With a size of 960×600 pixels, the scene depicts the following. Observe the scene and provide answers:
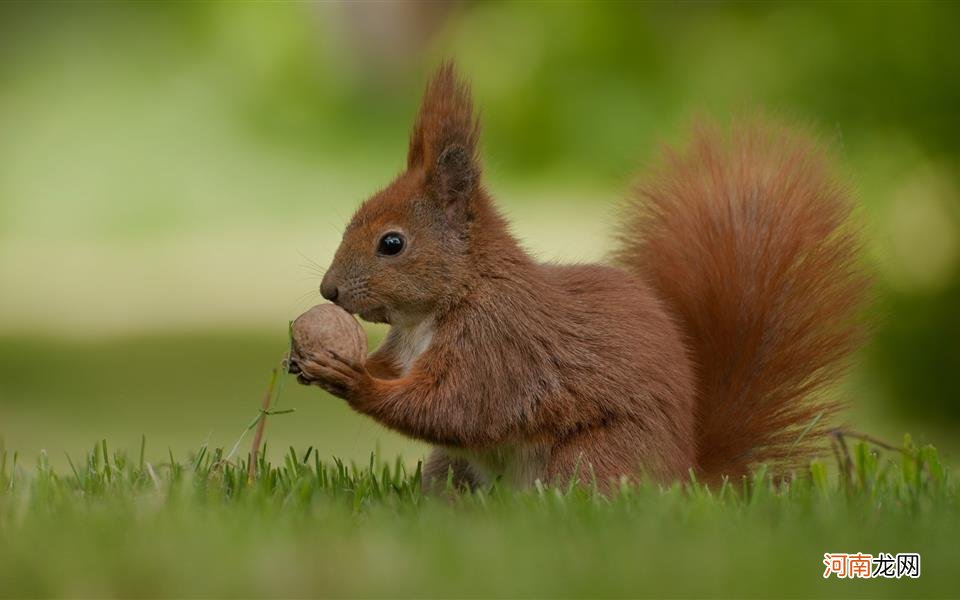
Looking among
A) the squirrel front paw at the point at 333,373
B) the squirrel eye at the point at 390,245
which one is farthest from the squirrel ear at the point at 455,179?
the squirrel front paw at the point at 333,373

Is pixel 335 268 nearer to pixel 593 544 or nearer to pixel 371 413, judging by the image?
pixel 371 413

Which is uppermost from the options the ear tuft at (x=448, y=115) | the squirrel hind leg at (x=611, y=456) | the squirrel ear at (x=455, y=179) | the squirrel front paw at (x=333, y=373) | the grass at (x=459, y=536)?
the ear tuft at (x=448, y=115)

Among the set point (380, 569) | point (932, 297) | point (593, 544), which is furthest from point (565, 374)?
point (932, 297)

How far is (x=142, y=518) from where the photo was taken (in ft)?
8.67

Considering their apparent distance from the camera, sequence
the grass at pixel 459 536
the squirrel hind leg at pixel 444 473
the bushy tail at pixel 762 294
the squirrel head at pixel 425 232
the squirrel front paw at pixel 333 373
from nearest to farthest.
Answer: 1. the grass at pixel 459 536
2. the squirrel front paw at pixel 333 373
3. the squirrel head at pixel 425 232
4. the squirrel hind leg at pixel 444 473
5. the bushy tail at pixel 762 294

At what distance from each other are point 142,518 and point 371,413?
24.1 inches

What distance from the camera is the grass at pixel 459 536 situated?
7.28 ft

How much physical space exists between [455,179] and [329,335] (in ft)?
1.66

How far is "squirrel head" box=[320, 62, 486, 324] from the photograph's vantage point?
3.10 metres

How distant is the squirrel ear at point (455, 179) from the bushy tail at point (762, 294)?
0.62 m

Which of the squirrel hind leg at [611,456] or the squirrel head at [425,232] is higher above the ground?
the squirrel head at [425,232]

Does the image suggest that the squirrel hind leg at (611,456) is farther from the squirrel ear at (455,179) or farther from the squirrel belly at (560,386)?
the squirrel ear at (455,179)

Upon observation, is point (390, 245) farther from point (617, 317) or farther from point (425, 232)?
point (617, 317)

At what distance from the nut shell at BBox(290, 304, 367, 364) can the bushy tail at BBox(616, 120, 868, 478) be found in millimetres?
905
